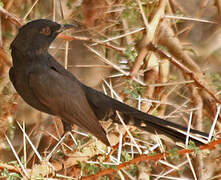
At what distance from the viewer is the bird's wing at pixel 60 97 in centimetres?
309

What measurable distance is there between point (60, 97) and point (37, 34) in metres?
0.50

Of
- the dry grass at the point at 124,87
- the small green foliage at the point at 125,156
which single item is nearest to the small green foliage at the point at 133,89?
the dry grass at the point at 124,87

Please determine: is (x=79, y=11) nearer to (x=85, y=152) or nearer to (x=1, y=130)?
(x=1, y=130)

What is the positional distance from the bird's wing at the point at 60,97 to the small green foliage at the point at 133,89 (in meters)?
0.34

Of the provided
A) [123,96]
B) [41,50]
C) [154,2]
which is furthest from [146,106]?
[154,2]

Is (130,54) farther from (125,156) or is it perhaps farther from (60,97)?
(125,156)

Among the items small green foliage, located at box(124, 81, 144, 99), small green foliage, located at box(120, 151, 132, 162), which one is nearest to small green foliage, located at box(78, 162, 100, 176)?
small green foliage, located at box(120, 151, 132, 162)

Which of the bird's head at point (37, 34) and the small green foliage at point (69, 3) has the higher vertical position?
the small green foliage at point (69, 3)

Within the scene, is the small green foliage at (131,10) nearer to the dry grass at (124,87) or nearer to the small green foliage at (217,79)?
the dry grass at (124,87)

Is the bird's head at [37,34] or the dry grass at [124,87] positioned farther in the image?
the bird's head at [37,34]

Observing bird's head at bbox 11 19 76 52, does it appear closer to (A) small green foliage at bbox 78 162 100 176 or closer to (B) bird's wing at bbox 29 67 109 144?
(B) bird's wing at bbox 29 67 109 144

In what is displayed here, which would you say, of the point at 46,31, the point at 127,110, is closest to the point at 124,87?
the point at 127,110

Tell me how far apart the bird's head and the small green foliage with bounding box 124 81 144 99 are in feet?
2.21

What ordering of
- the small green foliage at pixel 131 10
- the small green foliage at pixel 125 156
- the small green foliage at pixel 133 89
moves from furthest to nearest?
the small green foliage at pixel 131 10 < the small green foliage at pixel 133 89 < the small green foliage at pixel 125 156
